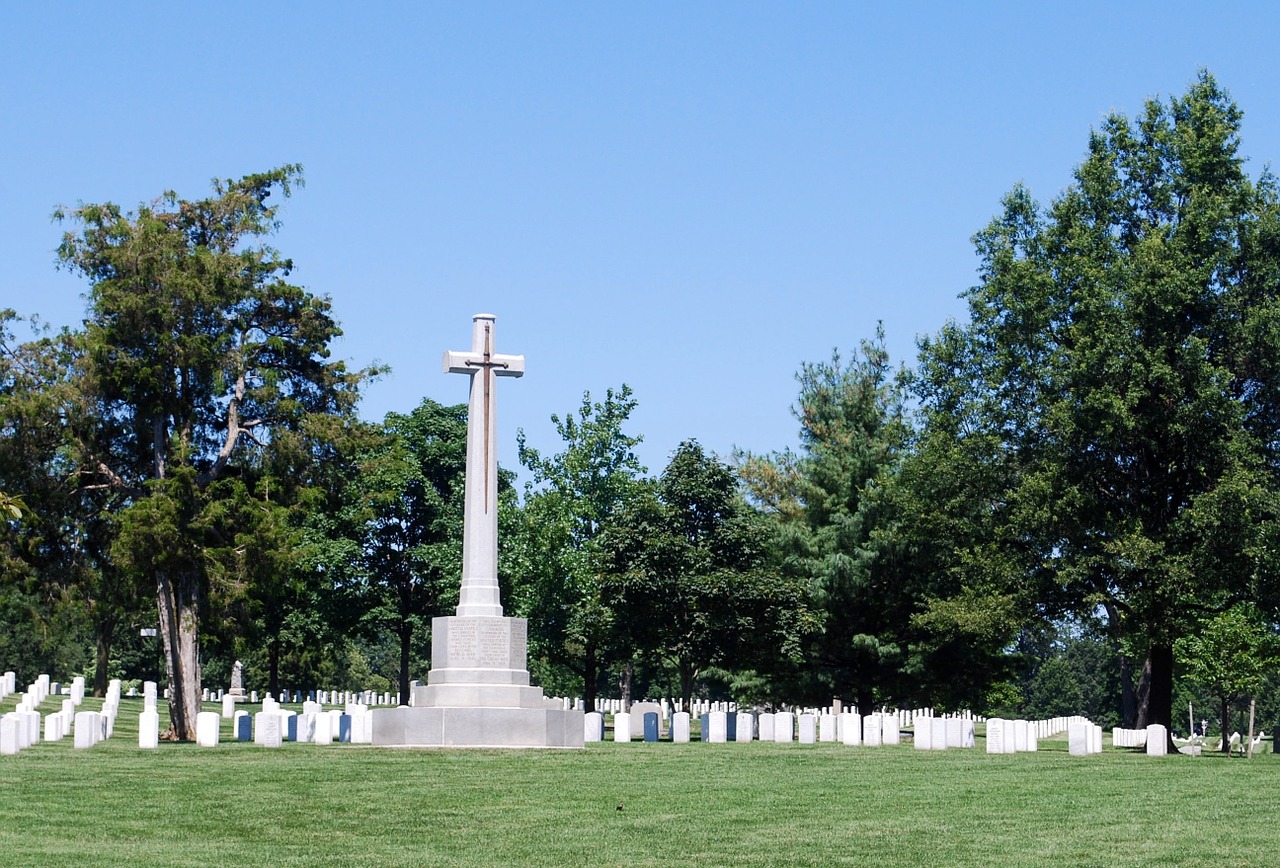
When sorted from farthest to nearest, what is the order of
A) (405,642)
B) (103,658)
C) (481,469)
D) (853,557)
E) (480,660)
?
(405,642)
(103,658)
(853,557)
(481,469)
(480,660)

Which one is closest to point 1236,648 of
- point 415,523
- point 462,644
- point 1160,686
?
point 1160,686

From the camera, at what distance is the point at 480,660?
1025 inches

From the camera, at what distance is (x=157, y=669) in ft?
252

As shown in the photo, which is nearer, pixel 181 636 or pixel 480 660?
pixel 480 660

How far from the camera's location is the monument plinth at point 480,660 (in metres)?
24.9

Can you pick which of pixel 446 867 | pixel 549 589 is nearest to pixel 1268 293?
pixel 549 589

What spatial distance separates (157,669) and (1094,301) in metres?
55.9

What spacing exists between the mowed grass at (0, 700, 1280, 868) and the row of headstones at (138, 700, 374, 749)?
298 cm

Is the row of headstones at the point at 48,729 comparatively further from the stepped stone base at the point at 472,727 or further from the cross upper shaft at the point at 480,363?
the cross upper shaft at the point at 480,363

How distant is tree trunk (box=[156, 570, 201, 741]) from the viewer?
122 feet

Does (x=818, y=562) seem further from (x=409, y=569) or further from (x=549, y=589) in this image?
(x=409, y=569)

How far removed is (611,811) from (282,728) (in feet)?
48.8

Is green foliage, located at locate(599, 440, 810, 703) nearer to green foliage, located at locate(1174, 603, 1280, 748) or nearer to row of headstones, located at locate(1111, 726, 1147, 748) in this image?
row of headstones, located at locate(1111, 726, 1147, 748)

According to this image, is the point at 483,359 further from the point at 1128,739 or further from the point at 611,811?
the point at 1128,739
